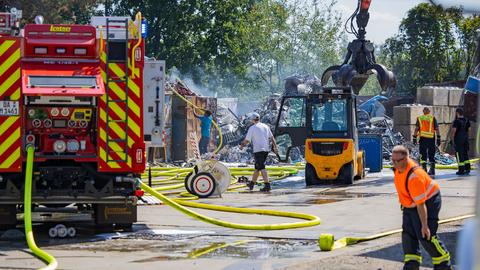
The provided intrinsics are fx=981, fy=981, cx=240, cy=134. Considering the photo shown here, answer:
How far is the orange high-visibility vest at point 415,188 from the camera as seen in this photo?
28.9ft

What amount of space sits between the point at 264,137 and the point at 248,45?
3702 centimetres

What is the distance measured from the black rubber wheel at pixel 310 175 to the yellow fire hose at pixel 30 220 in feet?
31.0

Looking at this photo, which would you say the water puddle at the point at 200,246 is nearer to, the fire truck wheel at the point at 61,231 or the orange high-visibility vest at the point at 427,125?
the fire truck wheel at the point at 61,231

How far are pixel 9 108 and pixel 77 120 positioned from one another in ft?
2.88

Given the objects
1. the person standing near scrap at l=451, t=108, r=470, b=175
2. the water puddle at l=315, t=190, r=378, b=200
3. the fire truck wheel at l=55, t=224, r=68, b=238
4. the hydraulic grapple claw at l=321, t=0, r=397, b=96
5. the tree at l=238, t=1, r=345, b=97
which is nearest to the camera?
the fire truck wheel at l=55, t=224, r=68, b=238

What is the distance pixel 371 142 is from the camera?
23984 millimetres

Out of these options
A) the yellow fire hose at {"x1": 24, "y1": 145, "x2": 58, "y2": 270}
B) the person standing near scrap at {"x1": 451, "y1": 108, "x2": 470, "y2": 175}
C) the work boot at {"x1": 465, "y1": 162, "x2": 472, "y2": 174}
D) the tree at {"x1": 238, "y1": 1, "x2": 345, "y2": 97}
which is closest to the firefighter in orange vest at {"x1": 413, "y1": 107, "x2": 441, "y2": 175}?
the person standing near scrap at {"x1": 451, "y1": 108, "x2": 470, "y2": 175}

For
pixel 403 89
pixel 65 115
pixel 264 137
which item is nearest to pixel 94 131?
pixel 65 115

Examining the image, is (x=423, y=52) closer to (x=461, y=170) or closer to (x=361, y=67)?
(x=361, y=67)

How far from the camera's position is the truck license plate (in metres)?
12.3

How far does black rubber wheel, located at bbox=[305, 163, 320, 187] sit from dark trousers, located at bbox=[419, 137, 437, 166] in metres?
3.03

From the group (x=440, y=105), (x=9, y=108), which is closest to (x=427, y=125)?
(x=440, y=105)

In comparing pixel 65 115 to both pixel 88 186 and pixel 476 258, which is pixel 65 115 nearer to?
pixel 88 186

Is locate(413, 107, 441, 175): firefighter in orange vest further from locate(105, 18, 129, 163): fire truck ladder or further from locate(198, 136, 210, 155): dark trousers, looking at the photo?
locate(105, 18, 129, 163): fire truck ladder
